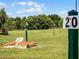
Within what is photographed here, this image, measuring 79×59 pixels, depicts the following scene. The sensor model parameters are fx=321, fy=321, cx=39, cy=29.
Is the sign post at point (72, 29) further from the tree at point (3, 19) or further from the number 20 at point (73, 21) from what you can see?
the tree at point (3, 19)

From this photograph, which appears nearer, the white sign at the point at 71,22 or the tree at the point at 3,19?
the white sign at the point at 71,22

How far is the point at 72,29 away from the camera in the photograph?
4.13 metres

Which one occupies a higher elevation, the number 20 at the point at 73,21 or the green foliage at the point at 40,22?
the number 20 at the point at 73,21

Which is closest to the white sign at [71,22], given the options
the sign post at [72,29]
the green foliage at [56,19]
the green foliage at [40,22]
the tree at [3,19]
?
the sign post at [72,29]

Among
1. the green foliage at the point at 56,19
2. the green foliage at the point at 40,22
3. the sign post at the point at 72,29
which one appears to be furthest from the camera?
the green foliage at the point at 40,22

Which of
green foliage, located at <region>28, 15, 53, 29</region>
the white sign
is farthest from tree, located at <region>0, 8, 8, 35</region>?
green foliage, located at <region>28, 15, 53, 29</region>

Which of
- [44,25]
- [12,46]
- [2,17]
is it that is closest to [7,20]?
[2,17]

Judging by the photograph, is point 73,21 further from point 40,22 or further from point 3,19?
point 40,22

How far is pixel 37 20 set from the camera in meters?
97.0

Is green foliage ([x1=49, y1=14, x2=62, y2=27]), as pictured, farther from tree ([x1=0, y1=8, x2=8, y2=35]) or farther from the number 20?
the number 20

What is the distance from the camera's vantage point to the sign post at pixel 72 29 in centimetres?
413

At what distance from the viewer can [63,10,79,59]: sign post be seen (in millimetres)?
4129

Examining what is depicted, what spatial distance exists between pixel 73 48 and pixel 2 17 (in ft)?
137

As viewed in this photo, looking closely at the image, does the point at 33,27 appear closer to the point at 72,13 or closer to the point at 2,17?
the point at 2,17
